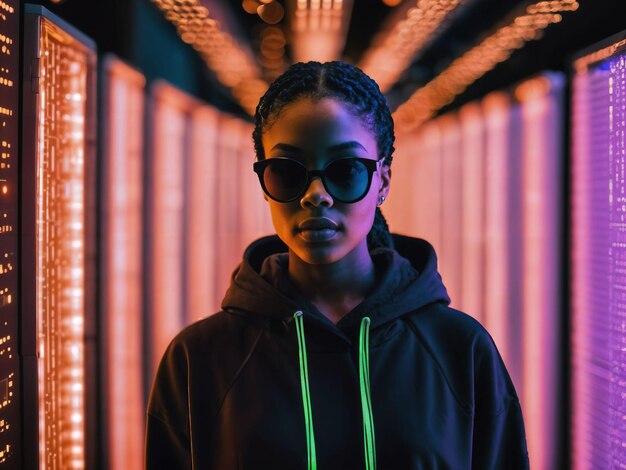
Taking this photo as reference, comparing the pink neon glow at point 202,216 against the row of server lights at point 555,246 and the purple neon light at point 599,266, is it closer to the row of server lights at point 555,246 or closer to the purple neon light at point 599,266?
the row of server lights at point 555,246

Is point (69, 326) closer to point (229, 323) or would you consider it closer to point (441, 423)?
point (229, 323)

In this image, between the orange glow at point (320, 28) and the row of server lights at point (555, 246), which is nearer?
the row of server lights at point (555, 246)

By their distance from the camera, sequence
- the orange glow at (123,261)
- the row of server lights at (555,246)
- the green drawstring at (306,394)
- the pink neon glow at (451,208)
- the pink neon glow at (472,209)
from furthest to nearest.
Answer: the pink neon glow at (451,208)
the pink neon glow at (472,209)
the orange glow at (123,261)
the row of server lights at (555,246)
the green drawstring at (306,394)

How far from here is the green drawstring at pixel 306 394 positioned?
1214 millimetres

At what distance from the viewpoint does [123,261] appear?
245 cm

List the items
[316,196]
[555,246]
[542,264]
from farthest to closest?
[542,264] < [555,246] < [316,196]

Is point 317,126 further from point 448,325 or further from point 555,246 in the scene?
point 555,246

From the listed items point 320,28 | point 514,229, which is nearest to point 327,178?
point 514,229

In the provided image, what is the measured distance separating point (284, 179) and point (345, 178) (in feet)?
0.39

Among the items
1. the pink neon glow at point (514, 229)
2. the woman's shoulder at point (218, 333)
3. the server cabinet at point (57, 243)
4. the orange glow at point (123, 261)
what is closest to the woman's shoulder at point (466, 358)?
the woman's shoulder at point (218, 333)

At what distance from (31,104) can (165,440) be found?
30.6 inches

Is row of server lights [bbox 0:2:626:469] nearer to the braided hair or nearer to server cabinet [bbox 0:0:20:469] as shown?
server cabinet [bbox 0:0:20:469]

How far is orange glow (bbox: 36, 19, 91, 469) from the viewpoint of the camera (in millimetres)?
1484

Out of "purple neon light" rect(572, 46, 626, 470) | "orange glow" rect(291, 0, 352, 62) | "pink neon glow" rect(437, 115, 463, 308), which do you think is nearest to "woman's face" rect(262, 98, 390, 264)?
"purple neon light" rect(572, 46, 626, 470)
